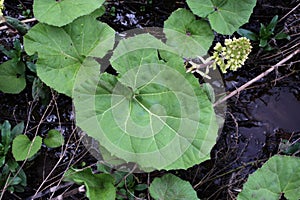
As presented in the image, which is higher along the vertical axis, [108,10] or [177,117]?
[108,10]

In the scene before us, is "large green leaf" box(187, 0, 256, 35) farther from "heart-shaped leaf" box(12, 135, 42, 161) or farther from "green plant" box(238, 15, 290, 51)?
"heart-shaped leaf" box(12, 135, 42, 161)

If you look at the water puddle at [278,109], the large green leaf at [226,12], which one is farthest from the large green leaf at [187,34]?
the water puddle at [278,109]

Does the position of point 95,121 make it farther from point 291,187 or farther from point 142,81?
point 291,187

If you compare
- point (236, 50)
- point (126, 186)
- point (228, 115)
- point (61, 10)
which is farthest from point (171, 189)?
point (61, 10)

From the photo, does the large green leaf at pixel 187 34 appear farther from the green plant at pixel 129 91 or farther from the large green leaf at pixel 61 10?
the large green leaf at pixel 61 10

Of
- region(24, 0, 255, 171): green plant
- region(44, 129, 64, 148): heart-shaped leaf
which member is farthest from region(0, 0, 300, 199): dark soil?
region(24, 0, 255, 171): green plant

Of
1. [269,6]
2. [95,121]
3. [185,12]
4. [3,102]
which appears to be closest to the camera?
[95,121]

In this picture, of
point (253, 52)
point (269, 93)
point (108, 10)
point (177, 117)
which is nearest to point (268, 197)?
point (177, 117)
